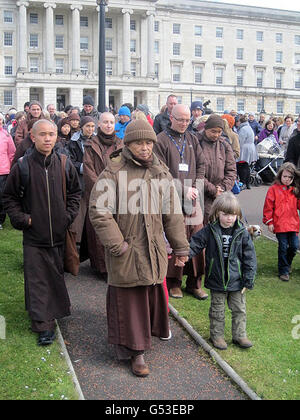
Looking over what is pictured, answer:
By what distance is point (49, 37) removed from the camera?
232 feet

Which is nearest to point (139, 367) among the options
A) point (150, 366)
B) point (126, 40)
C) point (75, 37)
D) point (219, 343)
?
point (150, 366)

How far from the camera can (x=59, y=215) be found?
17.3 feet

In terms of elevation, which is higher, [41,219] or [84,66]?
[84,66]

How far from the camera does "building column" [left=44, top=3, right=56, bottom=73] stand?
70438 mm

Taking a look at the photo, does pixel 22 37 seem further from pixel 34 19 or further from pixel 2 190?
pixel 2 190

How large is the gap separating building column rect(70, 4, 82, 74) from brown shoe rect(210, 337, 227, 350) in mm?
69987

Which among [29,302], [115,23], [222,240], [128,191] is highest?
[115,23]

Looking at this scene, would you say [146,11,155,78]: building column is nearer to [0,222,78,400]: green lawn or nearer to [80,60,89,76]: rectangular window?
[80,60,89,76]: rectangular window

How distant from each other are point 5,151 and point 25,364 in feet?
20.7

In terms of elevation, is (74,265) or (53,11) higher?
(53,11)

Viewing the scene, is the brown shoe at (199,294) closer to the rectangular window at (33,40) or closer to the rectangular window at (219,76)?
the rectangular window at (33,40)

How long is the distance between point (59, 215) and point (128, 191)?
1.06 metres
